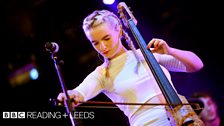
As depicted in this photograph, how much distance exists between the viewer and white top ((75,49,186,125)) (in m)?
1.50

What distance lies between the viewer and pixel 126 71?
1582mm

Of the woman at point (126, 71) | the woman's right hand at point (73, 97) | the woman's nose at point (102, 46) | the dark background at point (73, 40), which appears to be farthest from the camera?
the dark background at point (73, 40)

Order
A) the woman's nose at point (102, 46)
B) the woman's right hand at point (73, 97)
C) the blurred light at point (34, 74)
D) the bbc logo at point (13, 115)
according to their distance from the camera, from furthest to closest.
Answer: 1. the blurred light at point (34, 74)
2. the bbc logo at point (13, 115)
3. the woman's nose at point (102, 46)
4. the woman's right hand at point (73, 97)

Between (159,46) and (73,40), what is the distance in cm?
124

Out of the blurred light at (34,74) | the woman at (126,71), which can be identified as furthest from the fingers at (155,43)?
the blurred light at (34,74)

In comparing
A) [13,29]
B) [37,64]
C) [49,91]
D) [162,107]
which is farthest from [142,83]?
[13,29]

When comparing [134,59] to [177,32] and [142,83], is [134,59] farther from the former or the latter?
[177,32]

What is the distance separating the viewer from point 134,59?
1.63 m

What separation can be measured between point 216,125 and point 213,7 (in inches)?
37.8

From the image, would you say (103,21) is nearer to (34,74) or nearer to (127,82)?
(127,82)

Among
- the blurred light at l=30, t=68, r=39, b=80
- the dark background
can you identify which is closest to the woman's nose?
the dark background

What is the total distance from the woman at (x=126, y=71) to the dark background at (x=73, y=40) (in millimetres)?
788

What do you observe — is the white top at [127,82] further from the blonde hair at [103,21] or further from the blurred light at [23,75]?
the blurred light at [23,75]

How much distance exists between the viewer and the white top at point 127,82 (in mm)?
1495
